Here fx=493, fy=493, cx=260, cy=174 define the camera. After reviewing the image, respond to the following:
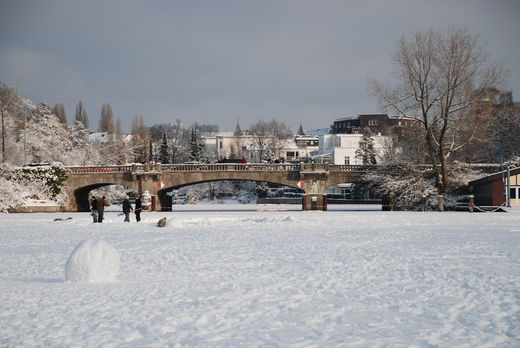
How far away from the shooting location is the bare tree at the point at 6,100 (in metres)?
50.5

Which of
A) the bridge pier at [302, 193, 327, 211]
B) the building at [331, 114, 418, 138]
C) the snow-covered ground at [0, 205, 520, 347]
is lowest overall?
the snow-covered ground at [0, 205, 520, 347]

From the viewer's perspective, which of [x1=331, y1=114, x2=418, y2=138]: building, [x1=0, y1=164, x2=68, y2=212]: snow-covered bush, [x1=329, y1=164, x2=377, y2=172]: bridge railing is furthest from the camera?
[x1=331, y1=114, x2=418, y2=138]: building

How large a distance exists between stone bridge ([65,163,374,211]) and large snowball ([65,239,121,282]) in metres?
38.9

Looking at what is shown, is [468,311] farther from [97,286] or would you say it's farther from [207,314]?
[97,286]

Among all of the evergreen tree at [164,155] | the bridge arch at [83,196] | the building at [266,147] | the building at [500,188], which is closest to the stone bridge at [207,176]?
the bridge arch at [83,196]

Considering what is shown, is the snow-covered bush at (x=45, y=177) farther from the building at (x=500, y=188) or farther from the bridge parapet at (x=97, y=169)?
the building at (x=500, y=188)

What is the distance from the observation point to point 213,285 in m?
11.2

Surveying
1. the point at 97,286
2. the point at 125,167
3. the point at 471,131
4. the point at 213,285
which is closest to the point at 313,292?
the point at 213,285

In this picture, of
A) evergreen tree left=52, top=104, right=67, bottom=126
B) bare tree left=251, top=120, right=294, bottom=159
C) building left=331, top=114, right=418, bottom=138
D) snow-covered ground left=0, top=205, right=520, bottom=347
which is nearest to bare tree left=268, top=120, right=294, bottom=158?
bare tree left=251, top=120, right=294, bottom=159

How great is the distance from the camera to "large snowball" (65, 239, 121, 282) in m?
11.4

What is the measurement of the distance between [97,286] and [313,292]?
4.84 m

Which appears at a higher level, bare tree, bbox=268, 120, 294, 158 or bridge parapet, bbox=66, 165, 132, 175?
bare tree, bbox=268, 120, 294, 158

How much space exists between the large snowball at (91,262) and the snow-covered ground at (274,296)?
0.84 feet

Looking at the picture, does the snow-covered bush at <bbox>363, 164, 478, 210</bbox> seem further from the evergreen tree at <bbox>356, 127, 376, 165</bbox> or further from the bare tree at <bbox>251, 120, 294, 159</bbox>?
the bare tree at <bbox>251, 120, 294, 159</bbox>
